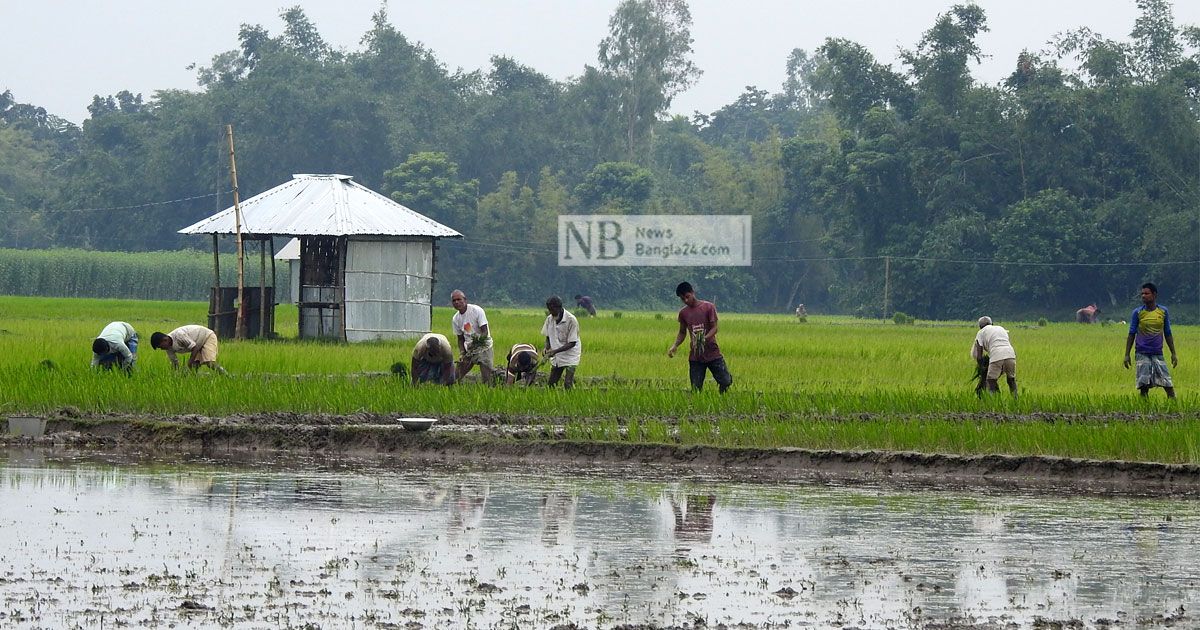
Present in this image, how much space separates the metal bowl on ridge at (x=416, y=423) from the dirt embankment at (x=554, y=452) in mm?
53

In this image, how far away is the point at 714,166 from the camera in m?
88.8

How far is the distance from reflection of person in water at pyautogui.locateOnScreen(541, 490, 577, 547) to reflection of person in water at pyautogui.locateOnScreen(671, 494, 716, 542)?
24.5 inches

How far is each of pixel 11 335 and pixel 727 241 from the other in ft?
187

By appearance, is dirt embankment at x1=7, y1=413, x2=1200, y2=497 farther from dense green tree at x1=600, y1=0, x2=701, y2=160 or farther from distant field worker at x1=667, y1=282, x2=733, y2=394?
dense green tree at x1=600, y1=0, x2=701, y2=160

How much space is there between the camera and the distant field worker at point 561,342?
57.3 feet

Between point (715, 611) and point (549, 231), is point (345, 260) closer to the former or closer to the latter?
point (715, 611)

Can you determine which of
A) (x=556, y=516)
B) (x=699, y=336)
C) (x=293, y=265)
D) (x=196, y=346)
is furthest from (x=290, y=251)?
(x=556, y=516)

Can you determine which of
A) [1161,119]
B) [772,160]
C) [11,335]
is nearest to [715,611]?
[11,335]

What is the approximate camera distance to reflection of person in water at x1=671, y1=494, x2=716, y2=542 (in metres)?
9.73

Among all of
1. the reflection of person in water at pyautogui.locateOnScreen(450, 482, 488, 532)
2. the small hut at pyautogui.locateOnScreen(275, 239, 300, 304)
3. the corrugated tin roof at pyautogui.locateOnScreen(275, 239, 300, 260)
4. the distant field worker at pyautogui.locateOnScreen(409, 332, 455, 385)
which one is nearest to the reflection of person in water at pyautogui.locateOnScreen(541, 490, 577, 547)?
the reflection of person in water at pyautogui.locateOnScreen(450, 482, 488, 532)

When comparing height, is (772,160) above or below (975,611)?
above

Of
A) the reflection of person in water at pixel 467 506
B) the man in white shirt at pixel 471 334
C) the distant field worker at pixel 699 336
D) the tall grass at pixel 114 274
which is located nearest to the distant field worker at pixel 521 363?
the man in white shirt at pixel 471 334

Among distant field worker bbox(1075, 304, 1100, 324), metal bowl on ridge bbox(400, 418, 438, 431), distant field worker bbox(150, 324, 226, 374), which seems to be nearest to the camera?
metal bowl on ridge bbox(400, 418, 438, 431)

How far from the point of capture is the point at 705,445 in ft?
45.4
